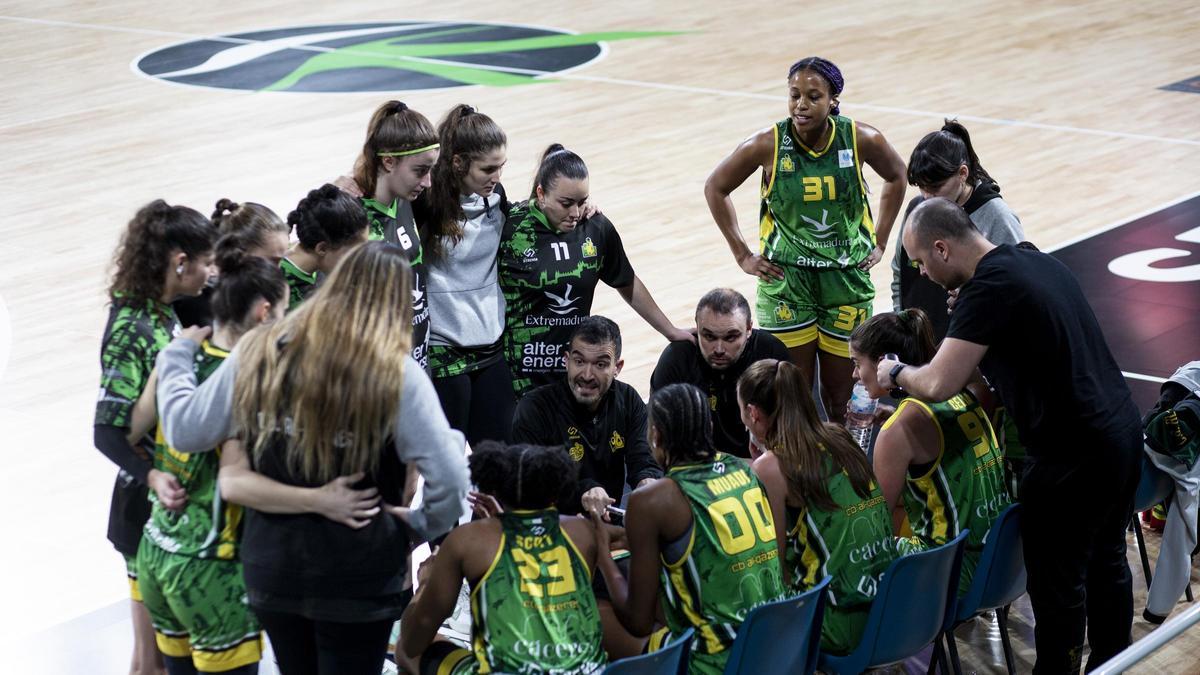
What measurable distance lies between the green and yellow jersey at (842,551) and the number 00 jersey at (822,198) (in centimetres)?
194

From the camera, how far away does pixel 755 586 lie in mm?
3732

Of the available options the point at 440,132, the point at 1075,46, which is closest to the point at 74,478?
the point at 440,132

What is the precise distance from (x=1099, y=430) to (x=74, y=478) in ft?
14.7

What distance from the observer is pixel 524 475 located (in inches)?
138

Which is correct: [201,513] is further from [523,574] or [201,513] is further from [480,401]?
[480,401]

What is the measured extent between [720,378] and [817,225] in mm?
1007

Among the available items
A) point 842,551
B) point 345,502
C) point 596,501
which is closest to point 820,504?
point 842,551

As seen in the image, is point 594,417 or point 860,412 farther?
point 860,412

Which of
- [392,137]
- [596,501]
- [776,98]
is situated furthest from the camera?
[776,98]

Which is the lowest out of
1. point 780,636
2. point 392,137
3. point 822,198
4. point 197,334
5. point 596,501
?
point 780,636

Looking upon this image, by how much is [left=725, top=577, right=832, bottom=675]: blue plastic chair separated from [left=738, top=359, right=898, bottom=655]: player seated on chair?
236 mm

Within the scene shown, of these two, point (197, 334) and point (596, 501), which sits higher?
point (197, 334)

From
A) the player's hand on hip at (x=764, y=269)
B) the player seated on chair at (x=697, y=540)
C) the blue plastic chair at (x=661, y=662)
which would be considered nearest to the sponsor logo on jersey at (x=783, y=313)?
the player's hand on hip at (x=764, y=269)

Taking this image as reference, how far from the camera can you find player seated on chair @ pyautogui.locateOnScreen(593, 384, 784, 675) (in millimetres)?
3717
